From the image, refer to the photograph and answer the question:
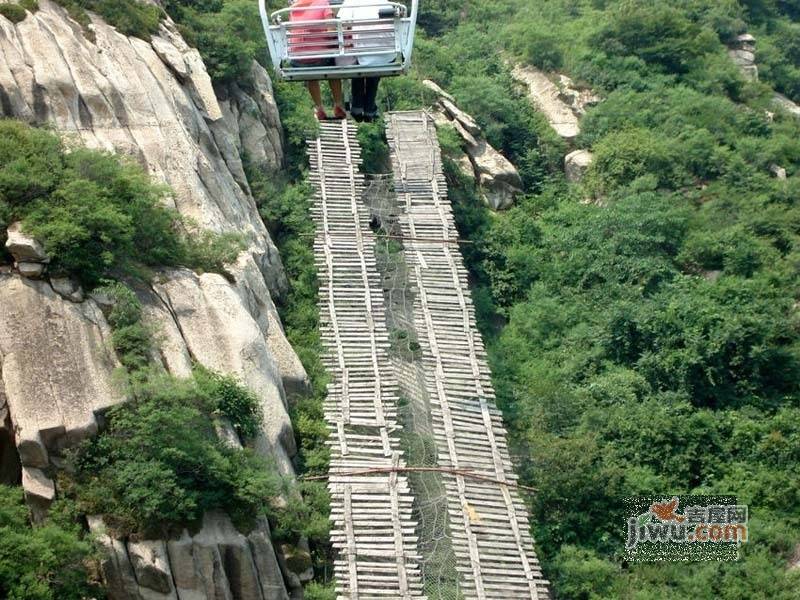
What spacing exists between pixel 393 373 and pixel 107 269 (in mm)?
4861

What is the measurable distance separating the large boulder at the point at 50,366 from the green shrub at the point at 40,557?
773mm

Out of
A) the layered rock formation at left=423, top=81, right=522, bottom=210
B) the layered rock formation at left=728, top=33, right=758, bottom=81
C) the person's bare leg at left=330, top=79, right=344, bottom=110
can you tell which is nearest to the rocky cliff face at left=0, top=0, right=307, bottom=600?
the person's bare leg at left=330, top=79, right=344, bottom=110

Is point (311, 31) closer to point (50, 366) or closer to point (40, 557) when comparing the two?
point (50, 366)

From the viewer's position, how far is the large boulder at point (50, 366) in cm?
1588

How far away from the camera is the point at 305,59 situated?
58.7ft

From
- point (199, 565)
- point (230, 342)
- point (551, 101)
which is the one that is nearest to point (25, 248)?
point (230, 342)

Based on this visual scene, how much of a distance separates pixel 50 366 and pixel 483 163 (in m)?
13.2

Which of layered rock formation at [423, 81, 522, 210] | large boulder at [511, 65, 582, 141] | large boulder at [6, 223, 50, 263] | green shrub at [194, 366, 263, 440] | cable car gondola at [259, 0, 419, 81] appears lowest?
large boulder at [511, 65, 582, 141]

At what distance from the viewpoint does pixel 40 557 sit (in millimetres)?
14836

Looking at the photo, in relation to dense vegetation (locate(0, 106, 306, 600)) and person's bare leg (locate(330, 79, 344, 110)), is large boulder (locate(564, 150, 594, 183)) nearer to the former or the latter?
person's bare leg (locate(330, 79, 344, 110))

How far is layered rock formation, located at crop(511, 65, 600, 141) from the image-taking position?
29562 millimetres

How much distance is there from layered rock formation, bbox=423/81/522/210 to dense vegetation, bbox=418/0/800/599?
0.44 meters

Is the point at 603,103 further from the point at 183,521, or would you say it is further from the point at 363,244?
the point at 183,521

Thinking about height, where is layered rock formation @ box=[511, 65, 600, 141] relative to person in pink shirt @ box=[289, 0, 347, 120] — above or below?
below
